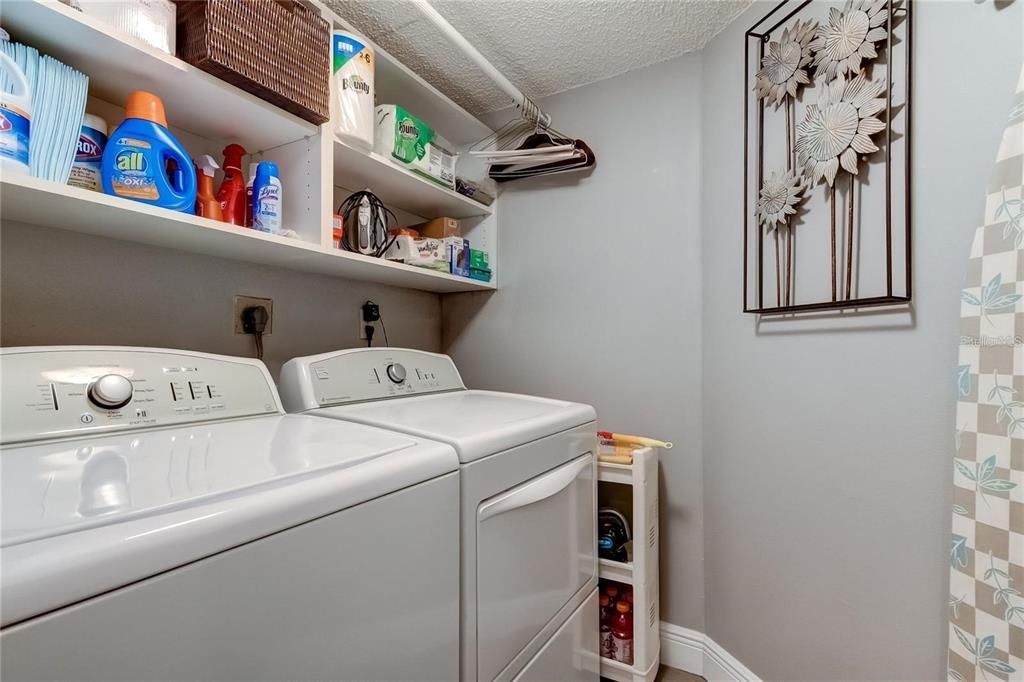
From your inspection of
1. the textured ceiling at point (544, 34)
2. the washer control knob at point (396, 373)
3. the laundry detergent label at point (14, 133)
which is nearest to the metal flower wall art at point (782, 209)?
the textured ceiling at point (544, 34)

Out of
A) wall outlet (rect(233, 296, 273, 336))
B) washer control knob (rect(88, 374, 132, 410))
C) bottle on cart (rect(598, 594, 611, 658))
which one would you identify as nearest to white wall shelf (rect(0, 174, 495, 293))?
wall outlet (rect(233, 296, 273, 336))

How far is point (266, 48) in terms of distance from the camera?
1008mm

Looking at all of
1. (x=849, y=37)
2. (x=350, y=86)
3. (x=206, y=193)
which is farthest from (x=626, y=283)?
(x=206, y=193)

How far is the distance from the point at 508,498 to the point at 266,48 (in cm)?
112

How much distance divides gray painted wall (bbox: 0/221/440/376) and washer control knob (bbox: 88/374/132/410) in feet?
1.12

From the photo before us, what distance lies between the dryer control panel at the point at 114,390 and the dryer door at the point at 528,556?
60 cm

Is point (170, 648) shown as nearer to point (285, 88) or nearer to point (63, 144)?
point (63, 144)

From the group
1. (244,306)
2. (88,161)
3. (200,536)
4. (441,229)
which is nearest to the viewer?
(200,536)

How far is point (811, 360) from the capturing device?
1.19 metres

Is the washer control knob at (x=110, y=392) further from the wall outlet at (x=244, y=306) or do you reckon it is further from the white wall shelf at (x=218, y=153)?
the wall outlet at (x=244, y=306)

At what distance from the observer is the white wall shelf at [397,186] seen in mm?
1344

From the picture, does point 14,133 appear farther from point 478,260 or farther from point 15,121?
point 478,260

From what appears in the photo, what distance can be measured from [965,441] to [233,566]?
1.20 m

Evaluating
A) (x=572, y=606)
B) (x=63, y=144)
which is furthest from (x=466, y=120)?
(x=572, y=606)
